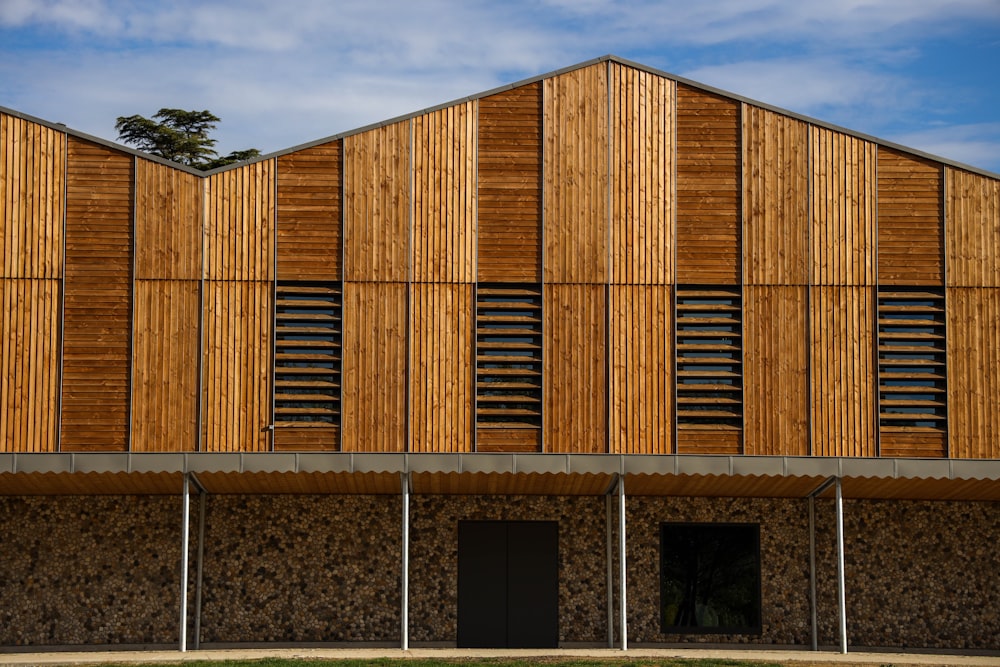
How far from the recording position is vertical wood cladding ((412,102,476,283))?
21484 millimetres

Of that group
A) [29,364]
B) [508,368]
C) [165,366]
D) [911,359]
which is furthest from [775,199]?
[29,364]

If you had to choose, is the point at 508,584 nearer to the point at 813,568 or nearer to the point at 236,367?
the point at 813,568

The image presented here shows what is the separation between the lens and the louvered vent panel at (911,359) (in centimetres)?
2128

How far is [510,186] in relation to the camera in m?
21.7

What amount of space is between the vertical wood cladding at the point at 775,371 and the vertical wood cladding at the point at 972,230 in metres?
2.72

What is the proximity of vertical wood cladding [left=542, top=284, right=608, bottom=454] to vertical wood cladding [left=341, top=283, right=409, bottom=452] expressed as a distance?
2.41 meters

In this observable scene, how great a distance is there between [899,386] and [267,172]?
11.3 metres

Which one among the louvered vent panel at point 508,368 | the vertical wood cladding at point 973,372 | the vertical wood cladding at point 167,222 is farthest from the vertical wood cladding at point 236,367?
the vertical wood cladding at point 973,372

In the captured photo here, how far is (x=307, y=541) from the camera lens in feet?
72.1

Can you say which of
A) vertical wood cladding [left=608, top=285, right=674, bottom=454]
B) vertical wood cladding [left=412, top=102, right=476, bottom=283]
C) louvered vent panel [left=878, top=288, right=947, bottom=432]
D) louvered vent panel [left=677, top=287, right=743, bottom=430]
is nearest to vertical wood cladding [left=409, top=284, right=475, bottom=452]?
vertical wood cladding [left=412, top=102, right=476, bottom=283]

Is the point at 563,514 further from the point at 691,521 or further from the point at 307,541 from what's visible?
the point at 307,541

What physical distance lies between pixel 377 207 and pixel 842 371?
830 centimetres

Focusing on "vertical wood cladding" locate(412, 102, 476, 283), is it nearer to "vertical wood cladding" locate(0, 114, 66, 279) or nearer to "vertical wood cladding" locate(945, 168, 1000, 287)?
"vertical wood cladding" locate(0, 114, 66, 279)

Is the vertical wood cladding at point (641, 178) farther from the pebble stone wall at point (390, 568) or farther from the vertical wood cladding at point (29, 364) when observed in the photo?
the vertical wood cladding at point (29, 364)
